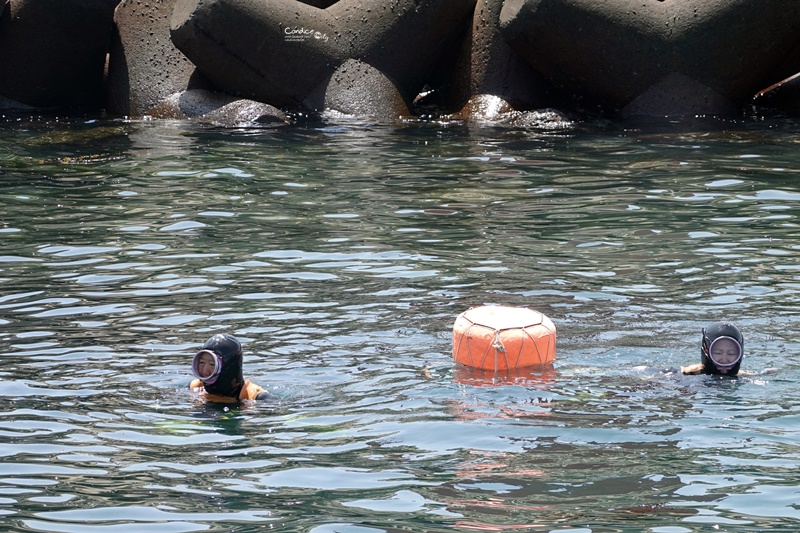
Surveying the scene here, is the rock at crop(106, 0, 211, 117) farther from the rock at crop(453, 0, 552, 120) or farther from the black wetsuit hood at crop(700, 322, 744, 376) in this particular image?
the black wetsuit hood at crop(700, 322, 744, 376)

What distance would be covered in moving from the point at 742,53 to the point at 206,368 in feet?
46.0

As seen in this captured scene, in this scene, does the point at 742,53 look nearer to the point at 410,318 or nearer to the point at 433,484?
the point at 410,318

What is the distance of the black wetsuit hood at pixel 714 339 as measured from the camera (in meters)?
8.88

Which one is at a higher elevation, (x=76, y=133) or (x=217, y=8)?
(x=217, y=8)

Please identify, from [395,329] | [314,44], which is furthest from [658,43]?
[395,329]

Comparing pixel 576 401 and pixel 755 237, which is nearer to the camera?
pixel 576 401

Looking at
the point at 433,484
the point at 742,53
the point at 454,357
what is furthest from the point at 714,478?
the point at 742,53

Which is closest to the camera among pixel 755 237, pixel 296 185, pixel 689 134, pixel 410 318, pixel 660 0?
pixel 410 318

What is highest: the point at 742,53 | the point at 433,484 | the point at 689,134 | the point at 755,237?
the point at 742,53

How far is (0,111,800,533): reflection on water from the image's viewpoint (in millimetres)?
6645

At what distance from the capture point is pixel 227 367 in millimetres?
8516

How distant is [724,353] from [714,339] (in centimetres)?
13

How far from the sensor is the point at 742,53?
19.8 metres

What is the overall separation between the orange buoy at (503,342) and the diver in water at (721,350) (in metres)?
1.14
